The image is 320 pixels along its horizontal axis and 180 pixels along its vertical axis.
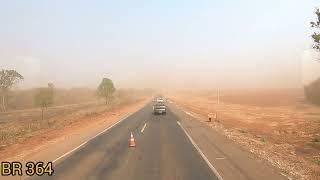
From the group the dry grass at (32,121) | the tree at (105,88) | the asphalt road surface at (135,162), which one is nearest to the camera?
the asphalt road surface at (135,162)

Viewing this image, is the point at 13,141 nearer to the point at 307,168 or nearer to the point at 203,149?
the point at 203,149

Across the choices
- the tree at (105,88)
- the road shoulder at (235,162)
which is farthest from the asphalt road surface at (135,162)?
the tree at (105,88)

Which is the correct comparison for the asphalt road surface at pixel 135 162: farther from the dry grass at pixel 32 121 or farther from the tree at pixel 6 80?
the tree at pixel 6 80

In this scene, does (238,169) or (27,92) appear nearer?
(238,169)

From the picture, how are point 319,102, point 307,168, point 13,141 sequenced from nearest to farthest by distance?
point 307,168, point 13,141, point 319,102

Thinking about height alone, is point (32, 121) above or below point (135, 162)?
below

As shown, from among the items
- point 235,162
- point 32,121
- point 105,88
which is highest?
point 105,88

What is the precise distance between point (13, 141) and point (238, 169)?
14127 millimetres

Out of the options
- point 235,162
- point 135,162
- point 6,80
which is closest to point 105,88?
point 6,80

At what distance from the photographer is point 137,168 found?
11828 mm

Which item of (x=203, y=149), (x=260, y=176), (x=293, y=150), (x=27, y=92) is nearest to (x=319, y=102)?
(x=293, y=150)

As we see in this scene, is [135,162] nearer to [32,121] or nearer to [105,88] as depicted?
[32,121]

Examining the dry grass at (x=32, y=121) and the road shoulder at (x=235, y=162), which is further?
the dry grass at (x=32, y=121)

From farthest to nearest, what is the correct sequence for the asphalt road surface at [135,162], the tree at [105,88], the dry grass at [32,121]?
the tree at [105,88] → the dry grass at [32,121] → the asphalt road surface at [135,162]
